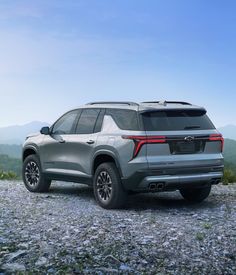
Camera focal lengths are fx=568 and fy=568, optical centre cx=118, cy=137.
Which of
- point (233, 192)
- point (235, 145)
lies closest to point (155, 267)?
point (233, 192)

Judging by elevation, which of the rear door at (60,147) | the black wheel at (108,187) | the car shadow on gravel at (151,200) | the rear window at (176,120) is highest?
the rear window at (176,120)

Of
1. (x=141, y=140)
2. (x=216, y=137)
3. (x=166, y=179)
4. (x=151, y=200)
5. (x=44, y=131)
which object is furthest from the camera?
(x=44, y=131)

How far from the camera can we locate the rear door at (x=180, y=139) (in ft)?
31.9

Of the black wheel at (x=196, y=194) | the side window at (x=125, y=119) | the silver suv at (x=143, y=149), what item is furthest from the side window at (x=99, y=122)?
the black wheel at (x=196, y=194)

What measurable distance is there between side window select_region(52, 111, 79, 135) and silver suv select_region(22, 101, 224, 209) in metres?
0.19

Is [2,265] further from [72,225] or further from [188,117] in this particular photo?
[188,117]

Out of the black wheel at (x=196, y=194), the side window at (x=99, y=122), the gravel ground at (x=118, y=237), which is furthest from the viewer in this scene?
the black wheel at (x=196, y=194)

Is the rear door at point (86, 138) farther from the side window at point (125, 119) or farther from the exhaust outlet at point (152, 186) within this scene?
the exhaust outlet at point (152, 186)

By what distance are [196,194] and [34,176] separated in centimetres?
378

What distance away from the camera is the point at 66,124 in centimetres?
1184

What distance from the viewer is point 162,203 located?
11.1 metres

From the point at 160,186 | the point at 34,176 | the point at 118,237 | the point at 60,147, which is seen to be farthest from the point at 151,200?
the point at 118,237

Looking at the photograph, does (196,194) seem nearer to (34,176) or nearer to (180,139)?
(180,139)

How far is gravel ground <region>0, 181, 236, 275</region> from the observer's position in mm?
6750
